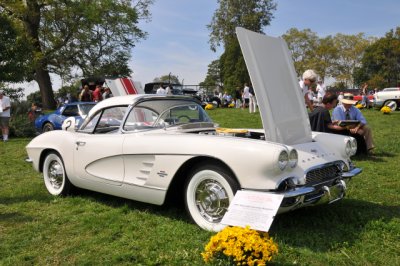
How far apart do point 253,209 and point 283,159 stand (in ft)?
1.77

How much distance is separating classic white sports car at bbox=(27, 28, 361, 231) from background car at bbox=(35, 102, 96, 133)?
7.62 meters

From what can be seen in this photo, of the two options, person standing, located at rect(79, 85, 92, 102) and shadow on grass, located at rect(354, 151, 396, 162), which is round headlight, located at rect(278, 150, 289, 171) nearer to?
shadow on grass, located at rect(354, 151, 396, 162)

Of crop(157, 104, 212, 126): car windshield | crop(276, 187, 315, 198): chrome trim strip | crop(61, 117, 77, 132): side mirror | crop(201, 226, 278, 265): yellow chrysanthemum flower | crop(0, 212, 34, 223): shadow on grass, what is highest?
crop(157, 104, 212, 126): car windshield

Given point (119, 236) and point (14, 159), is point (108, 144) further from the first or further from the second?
point (14, 159)

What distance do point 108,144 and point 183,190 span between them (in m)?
1.19

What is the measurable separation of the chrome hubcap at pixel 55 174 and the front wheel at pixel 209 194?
7.78 feet

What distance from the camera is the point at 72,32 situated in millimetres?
26422

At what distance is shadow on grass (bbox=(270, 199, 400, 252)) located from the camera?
3564mm

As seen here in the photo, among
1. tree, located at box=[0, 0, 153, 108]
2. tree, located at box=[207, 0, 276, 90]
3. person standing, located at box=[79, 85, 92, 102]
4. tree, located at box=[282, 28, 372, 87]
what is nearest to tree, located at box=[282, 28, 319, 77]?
tree, located at box=[282, 28, 372, 87]

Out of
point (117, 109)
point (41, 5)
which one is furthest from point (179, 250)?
point (41, 5)

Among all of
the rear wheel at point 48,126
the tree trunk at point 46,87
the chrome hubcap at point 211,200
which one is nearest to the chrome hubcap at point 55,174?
the chrome hubcap at point 211,200

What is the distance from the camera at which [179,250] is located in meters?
3.43

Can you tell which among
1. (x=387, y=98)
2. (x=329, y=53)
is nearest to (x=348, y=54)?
(x=329, y=53)

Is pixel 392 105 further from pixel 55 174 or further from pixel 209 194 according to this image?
pixel 209 194
